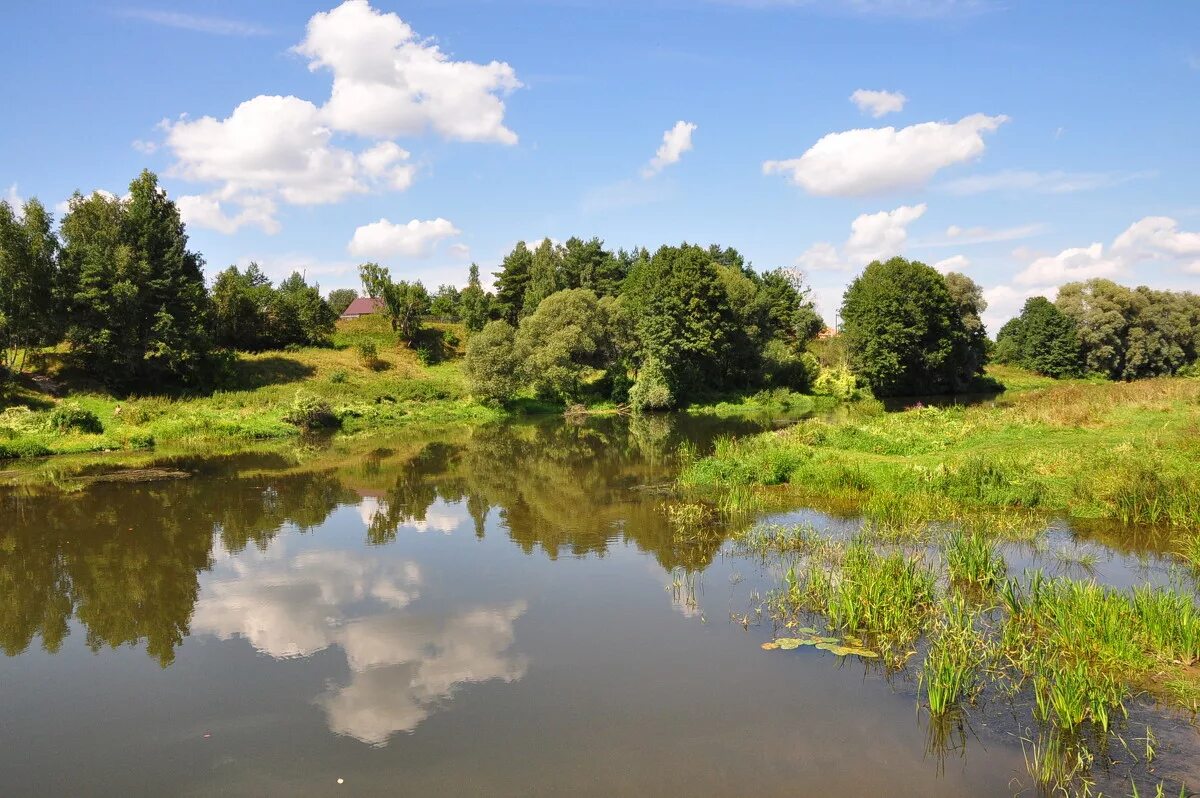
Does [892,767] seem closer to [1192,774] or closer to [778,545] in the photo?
[1192,774]

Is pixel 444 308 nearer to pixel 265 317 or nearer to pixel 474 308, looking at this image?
pixel 474 308

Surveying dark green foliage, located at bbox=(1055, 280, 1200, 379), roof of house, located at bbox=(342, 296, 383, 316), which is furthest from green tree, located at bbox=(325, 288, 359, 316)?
dark green foliage, located at bbox=(1055, 280, 1200, 379)

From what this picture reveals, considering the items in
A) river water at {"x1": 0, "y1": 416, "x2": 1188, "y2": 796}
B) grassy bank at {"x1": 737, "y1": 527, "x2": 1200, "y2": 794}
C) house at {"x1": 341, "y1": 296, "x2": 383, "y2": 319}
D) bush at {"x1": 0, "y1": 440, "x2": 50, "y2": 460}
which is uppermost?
house at {"x1": 341, "y1": 296, "x2": 383, "y2": 319}

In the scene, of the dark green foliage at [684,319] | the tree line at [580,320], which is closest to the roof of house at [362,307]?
the tree line at [580,320]

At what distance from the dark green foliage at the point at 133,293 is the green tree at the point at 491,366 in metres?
17.3

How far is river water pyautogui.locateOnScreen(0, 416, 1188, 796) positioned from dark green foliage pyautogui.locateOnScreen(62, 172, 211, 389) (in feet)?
83.6

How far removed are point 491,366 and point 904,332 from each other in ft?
106

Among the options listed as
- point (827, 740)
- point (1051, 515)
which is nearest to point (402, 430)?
point (1051, 515)

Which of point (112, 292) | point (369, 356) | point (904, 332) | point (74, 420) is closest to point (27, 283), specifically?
point (112, 292)

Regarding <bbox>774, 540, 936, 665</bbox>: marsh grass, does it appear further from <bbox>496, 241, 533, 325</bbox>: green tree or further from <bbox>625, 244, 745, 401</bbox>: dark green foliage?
<bbox>496, 241, 533, 325</bbox>: green tree

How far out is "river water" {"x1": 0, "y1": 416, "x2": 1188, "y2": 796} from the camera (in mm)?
8203

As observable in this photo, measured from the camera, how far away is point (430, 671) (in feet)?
35.1

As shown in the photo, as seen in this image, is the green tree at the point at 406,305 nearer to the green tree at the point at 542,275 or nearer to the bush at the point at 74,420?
the green tree at the point at 542,275

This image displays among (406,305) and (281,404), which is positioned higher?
(406,305)
